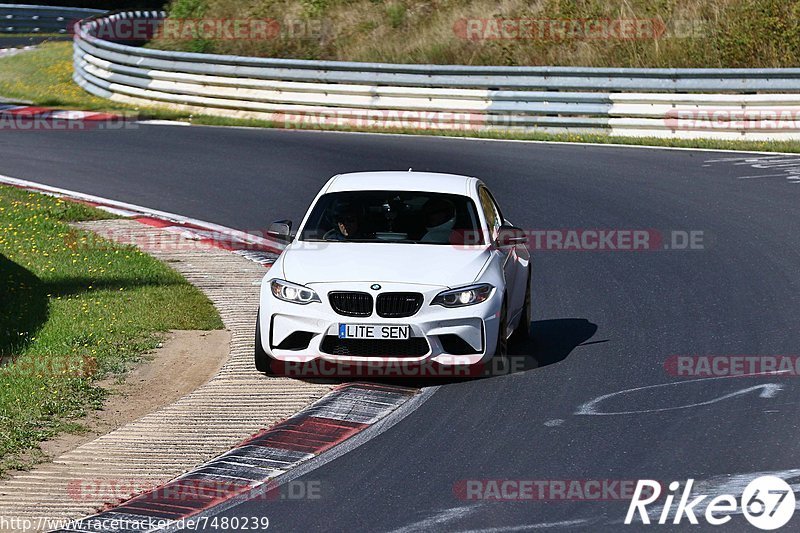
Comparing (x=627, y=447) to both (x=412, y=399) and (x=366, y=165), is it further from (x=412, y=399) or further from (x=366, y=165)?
(x=366, y=165)

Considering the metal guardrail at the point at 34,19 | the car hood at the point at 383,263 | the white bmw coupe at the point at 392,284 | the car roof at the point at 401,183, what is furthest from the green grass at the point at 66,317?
the metal guardrail at the point at 34,19

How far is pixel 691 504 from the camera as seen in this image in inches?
279

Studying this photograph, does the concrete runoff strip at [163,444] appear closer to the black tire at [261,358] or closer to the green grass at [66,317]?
the black tire at [261,358]

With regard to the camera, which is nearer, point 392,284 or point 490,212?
point 392,284

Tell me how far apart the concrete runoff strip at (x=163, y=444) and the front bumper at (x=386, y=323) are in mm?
283

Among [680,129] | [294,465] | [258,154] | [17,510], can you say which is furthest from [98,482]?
[680,129]

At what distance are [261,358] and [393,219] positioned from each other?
5.60ft

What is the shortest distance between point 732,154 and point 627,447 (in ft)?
48.9

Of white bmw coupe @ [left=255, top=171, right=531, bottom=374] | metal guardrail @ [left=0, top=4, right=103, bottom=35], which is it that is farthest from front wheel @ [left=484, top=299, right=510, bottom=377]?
metal guardrail @ [left=0, top=4, right=103, bottom=35]

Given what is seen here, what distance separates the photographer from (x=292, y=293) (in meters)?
9.93

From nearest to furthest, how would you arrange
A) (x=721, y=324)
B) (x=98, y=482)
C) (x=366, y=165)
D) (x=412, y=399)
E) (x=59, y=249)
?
(x=98, y=482), (x=412, y=399), (x=721, y=324), (x=59, y=249), (x=366, y=165)

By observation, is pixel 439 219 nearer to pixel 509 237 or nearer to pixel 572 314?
pixel 509 237

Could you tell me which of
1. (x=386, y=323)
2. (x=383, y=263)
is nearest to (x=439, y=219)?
(x=383, y=263)

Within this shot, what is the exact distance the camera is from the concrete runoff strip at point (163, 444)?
7.37 meters
